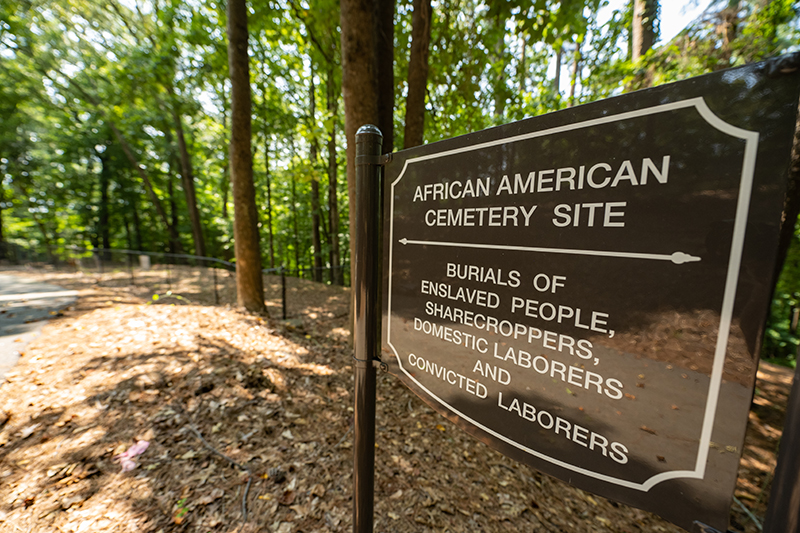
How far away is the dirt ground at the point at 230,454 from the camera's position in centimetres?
243

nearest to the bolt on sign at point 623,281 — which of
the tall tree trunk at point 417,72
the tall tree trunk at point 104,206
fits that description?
the tall tree trunk at point 417,72

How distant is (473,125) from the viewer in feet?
24.5

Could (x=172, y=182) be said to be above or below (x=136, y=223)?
above

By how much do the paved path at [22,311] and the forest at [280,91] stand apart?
14.8 feet

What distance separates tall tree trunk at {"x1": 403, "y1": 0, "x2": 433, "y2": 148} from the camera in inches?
201

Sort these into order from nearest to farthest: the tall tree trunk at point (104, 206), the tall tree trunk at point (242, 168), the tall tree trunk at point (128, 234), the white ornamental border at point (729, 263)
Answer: the white ornamental border at point (729, 263), the tall tree trunk at point (242, 168), the tall tree trunk at point (104, 206), the tall tree trunk at point (128, 234)

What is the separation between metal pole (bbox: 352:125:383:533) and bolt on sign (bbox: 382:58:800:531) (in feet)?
1.19

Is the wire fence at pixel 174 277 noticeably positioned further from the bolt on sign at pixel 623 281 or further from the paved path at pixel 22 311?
the bolt on sign at pixel 623 281

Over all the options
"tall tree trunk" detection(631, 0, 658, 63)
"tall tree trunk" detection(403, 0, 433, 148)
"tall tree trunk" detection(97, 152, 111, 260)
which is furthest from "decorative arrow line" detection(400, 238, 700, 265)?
"tall tree trunk" detection(97, 152, 111, 260)

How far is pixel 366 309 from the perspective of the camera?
1.63 metres

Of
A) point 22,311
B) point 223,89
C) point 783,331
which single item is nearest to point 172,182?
point 223,89

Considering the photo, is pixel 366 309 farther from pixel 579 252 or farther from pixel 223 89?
pixel 223 89

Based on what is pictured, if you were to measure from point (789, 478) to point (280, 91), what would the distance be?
15.4m

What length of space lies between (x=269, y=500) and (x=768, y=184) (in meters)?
3.30
